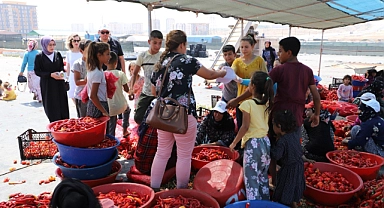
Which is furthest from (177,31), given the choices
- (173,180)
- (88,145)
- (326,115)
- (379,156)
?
(379,156)

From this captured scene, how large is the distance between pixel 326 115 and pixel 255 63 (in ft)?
4.01

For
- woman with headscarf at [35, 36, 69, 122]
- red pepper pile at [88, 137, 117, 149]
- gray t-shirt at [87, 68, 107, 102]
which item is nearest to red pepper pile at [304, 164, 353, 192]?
red pepper pile at [88, 137, 117, 149]

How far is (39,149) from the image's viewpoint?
4324 millimetres

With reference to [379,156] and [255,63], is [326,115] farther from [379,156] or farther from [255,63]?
[255,63]

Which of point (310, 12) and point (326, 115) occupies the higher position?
point (310, 12)

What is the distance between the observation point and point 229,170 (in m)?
3.25

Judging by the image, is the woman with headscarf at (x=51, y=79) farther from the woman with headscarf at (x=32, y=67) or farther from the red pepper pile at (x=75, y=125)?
the woman with headscarf at (x=32, y=67)

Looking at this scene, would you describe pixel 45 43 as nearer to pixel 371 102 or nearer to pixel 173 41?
pixel 173 41

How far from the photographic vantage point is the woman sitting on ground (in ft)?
14.0

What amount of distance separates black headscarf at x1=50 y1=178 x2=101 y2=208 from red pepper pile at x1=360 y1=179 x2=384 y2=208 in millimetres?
2575

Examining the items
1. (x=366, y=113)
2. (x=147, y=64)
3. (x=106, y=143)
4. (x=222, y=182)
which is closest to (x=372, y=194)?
(x=366, y=113)

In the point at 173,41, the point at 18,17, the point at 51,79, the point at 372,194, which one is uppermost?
the point at 18,17

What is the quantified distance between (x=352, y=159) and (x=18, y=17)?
140078 millimetres

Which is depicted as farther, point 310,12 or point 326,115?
point 310,12
